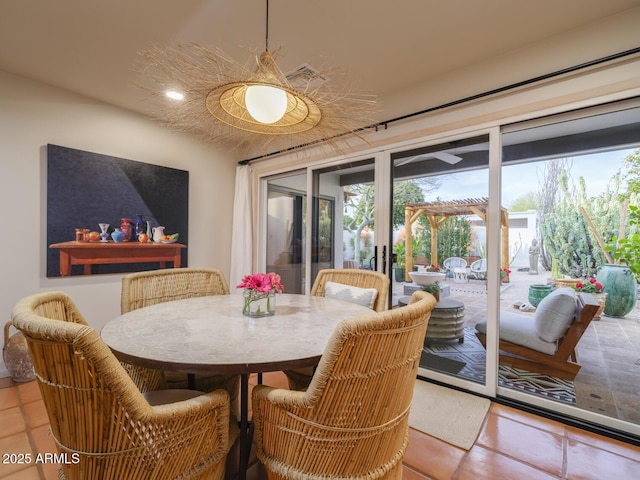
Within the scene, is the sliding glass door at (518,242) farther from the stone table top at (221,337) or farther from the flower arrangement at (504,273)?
the stone table top at (221,337)

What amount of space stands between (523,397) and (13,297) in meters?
3.90

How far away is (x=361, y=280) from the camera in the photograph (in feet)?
7.14

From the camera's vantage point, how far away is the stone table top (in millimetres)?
934

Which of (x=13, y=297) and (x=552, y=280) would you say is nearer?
(x=552, y=280)

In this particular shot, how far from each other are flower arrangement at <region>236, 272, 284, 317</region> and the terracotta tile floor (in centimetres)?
78

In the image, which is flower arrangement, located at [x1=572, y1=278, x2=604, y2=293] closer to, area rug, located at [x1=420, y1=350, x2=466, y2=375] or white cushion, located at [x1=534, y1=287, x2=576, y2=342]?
white cushion, located at [x1=534, y1=287, x2=576, y2=342]

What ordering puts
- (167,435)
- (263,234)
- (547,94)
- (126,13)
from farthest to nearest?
(263,234), (547,94), (126,13), (167,435)

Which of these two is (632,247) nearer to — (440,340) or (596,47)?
(596,47)

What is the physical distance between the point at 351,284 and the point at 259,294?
2.99ft

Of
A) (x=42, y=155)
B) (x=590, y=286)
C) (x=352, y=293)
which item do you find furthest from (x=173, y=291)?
(x=590, y=286)

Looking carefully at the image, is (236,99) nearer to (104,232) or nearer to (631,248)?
(104,232)

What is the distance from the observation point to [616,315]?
1937mm

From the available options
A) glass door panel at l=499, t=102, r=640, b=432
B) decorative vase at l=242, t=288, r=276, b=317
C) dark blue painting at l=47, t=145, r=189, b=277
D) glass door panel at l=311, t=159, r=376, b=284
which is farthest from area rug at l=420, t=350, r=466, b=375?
dark blue painting at l=47, t=145, r=189, b=277

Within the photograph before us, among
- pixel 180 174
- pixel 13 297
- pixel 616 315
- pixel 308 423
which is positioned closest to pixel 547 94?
pixel 616 315
